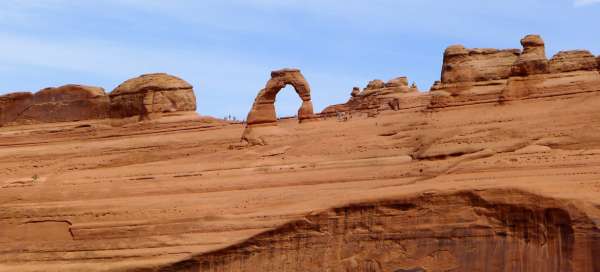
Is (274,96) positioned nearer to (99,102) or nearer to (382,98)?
(99,102)

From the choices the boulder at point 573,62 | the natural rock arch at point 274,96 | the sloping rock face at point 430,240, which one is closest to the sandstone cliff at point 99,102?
the natural rock arch at point 274,96

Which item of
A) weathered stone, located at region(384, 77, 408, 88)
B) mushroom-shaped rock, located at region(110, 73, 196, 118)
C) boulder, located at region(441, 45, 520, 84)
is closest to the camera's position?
boulder, located at region(441, 45, 520, 84)

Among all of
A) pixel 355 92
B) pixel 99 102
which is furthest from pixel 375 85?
pixel 99 102

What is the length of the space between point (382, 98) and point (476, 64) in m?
17.3

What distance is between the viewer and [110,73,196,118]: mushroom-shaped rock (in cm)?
4516

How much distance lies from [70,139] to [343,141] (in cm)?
1207

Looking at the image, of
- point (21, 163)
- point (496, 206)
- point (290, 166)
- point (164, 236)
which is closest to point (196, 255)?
point (164, 236)

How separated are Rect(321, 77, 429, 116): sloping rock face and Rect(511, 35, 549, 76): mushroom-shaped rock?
12339mm

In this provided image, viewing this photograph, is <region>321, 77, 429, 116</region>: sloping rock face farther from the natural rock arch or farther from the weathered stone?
the natural rock arch

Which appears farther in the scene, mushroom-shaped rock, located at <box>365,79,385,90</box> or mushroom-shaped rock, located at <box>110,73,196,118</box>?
mushroom-shaped rock, located at <box>365,79,385,90</box>

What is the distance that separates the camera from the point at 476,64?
37.7m

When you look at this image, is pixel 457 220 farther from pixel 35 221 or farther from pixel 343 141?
pixel 35 221

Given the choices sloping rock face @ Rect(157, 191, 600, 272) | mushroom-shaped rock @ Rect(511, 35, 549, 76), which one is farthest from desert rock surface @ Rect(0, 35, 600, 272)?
mushroom-shaped rock @ Rect(511, 35, 549, 76)

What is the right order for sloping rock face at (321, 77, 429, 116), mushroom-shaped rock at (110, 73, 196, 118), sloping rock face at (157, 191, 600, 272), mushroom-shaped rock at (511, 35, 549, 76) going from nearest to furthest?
sloping rock face at (157, 191, 600, 272), mushroom-shaped rock at (511, 35, 549, 76), mushroom-shaped rock at (110, 73, 196, 118), sloping rock face at (321, 77, 429, 116)
